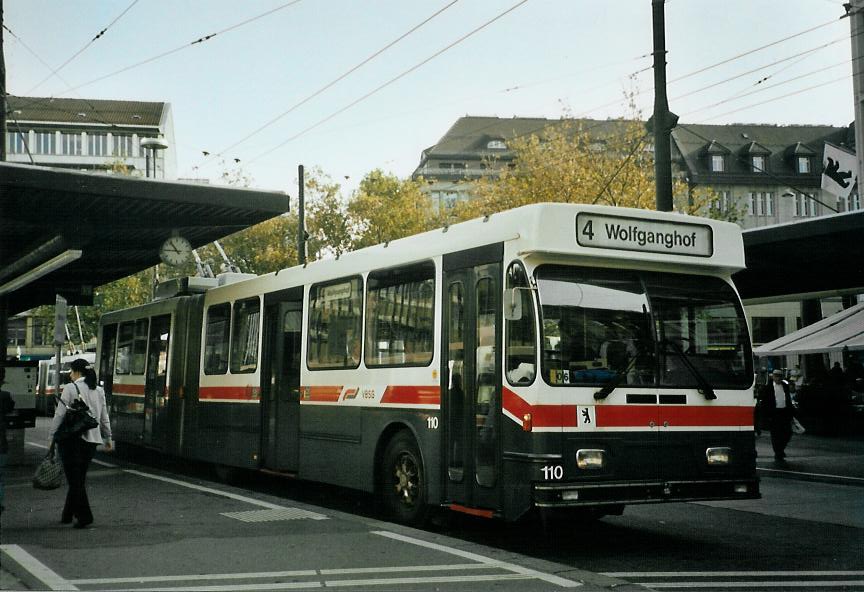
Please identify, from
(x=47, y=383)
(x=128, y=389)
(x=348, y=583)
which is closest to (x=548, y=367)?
(x=348, y=583)

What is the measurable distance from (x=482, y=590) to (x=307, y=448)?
6.39 metres

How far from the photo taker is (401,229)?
4972 centimetres

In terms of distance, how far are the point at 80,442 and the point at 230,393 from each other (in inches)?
209

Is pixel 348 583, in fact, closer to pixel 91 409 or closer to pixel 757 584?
pixel 757 584

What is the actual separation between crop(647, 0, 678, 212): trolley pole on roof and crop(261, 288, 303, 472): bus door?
→ 5.93 metres

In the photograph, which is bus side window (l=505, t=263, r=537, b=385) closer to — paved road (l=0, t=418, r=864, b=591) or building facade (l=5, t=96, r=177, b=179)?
paved road (l=0, t=418, r=864, b=591)

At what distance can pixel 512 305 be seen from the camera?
901cm

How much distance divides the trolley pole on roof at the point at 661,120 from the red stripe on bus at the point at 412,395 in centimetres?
666

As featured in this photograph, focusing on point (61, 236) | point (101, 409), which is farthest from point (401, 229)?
point (101, 409)

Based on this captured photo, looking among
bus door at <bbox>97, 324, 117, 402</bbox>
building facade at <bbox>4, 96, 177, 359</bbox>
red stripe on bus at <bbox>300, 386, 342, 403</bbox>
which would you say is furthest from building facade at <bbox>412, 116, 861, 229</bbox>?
red stripe on bus at <bbox>300, 386, 342, 403</bbox>

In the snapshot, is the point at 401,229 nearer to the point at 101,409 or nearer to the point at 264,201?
the point at 264,201

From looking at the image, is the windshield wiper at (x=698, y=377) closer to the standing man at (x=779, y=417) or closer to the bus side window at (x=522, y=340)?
the bus side window at (x=522, y=340)

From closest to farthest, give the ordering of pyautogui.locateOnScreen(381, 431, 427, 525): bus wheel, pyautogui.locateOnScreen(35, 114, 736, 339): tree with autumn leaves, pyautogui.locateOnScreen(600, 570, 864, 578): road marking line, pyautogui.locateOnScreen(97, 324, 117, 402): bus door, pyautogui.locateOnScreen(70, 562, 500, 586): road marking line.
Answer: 1. pyautogui.locateOnScreen(70, 562, 500, 586): road marking line
2. pyautogui.locateOnScreen(600, 570, 864, 578): road marking line
3. pyautogui.locateOnScreen(381, 431, 427, 525): bus wheel
4. pyautogui.locateOnScreen(97, 324, 117, 402): bus door
5. pyautogui.locateOnScreen(35, 114, 736, 339): tree with autumn leaves

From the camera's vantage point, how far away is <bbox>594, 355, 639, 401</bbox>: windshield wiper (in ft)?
30.0
